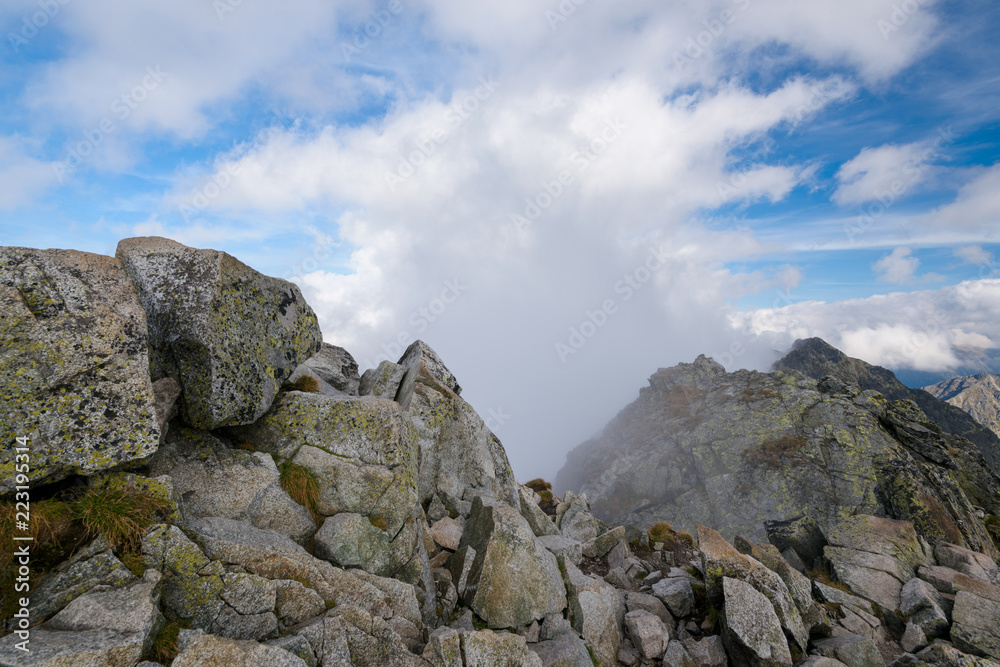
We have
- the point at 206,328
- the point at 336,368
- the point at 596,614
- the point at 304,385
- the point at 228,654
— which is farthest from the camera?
the point at 336,368

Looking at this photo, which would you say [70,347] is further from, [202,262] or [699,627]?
[699,627]

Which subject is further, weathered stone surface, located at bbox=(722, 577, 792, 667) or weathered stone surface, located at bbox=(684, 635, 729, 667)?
weathered stone surface, located at bbox=(684, 635, 729, 667)

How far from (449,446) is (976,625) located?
2355 centimetres

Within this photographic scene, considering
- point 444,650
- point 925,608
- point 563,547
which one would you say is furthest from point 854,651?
point 444,650

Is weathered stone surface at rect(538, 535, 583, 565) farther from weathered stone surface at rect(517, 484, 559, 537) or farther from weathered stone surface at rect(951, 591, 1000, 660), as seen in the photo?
weathered stone surface at rect(951, 591, 1000, 660)

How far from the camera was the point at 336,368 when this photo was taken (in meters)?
24.4

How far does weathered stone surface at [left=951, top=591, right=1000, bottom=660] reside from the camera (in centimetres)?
1705

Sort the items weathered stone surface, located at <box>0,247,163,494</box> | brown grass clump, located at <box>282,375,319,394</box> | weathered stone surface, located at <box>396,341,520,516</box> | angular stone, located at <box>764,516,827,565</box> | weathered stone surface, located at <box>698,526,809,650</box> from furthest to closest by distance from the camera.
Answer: angular stone, located at <box>764,516,827,565</box>, weathered stone surface, located at <box>396,341,520,516</box>, brown grass clump, located at <box>282,375,319,394</box>, weathered stone surface, located at <box>698,526,809,650</box>, weathered stone surface, located at <box>0,247,163,494</box>

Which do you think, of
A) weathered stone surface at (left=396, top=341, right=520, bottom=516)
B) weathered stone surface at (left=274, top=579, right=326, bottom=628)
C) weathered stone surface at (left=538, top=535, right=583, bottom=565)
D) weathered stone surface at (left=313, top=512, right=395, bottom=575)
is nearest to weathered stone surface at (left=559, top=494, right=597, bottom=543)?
weathered stone surface at (left=538, top=535, right=583, bottom=565)

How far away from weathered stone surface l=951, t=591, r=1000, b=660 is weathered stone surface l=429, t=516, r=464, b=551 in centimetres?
2093

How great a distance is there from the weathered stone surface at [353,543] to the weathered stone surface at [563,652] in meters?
5.02

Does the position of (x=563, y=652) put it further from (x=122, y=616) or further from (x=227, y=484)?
(x=227, y=484)

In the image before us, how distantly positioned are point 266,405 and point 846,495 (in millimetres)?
57217

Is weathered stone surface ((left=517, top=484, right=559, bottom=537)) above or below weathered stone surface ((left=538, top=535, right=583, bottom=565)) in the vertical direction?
above
